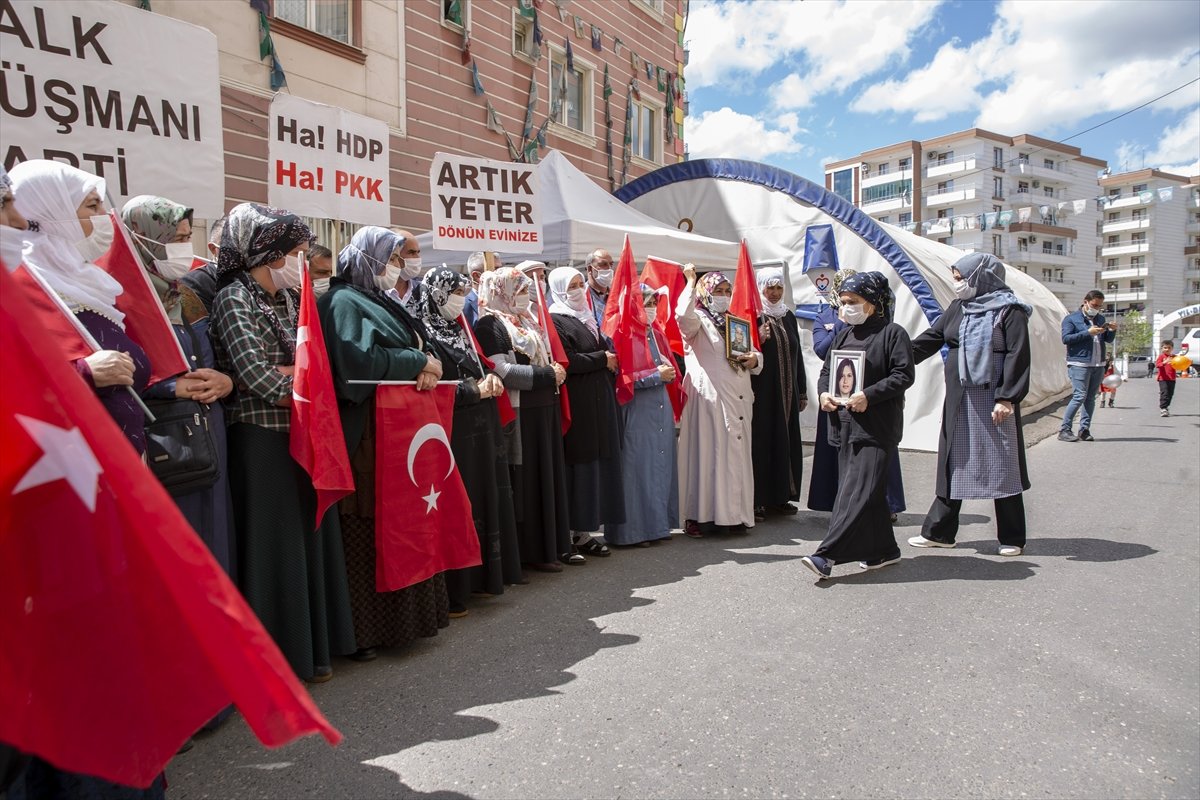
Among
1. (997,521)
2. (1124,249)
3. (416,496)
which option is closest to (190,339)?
(416,496)

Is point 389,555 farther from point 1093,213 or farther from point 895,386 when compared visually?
point 1093,213

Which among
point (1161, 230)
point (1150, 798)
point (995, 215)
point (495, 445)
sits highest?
point (1161, 230)

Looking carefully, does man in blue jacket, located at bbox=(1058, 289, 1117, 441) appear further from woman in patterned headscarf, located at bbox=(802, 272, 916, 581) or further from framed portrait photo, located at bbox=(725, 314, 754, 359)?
woman in patterned headscarf, located at bbox=(802, 272, 916, 581)

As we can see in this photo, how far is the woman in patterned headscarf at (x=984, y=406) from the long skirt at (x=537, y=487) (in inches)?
107

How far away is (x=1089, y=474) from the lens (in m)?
9.28

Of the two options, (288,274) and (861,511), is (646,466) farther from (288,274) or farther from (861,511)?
(288,274)

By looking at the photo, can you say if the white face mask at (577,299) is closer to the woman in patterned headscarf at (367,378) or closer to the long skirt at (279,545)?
the woman in patterned headscarf at (367,378)

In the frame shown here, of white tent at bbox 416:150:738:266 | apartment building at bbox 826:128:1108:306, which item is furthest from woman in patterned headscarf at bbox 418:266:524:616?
apartment building at bbox 826:128:1108:306

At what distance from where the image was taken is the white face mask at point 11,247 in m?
2.37

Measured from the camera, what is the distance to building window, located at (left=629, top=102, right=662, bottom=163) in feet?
59.3

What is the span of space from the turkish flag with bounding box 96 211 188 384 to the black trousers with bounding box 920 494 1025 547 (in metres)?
5.00

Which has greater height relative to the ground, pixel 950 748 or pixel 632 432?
pixel 632 432

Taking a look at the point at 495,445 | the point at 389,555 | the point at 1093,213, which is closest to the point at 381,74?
the point at 495,445

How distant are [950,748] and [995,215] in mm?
19685
